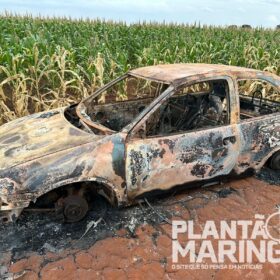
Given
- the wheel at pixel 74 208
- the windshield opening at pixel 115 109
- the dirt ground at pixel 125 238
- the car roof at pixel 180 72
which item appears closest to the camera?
the dirt ground at pixel 125 238

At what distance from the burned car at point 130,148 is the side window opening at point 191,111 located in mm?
19

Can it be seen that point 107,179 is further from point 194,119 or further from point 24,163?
point 194,119

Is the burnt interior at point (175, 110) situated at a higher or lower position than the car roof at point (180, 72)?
lower

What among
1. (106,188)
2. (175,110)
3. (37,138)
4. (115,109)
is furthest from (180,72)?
(37,138)

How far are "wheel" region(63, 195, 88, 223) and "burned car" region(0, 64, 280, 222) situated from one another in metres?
0.01

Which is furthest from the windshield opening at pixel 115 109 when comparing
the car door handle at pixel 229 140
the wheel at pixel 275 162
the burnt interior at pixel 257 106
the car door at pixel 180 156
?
the wheel at pixel 275 162

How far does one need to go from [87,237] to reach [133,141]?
112cm

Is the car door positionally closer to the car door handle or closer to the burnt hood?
the car door handle

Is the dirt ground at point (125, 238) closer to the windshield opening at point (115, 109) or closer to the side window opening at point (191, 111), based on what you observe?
the side window opening at point (191, 111)

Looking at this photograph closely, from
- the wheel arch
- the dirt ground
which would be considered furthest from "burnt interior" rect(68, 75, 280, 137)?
the wheel arch

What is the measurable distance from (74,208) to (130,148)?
0.88 meters

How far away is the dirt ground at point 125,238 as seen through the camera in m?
3.25

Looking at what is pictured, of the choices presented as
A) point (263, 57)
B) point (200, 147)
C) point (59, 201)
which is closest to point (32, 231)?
point (59, 201)

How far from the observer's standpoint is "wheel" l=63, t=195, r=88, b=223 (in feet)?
12.1
